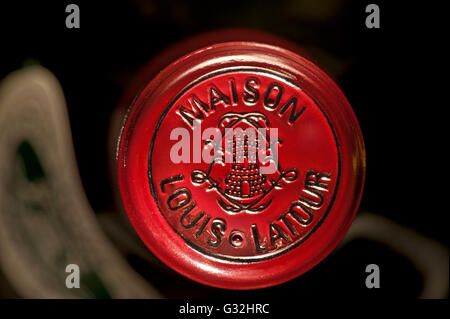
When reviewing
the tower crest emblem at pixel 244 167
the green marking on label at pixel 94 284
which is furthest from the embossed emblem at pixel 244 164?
the green marking on label at pixel 94 284

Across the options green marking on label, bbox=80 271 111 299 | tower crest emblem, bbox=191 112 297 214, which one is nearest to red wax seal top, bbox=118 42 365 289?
tower crest emblem, bbox=191 112 297 214

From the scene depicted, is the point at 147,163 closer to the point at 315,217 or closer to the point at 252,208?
the point at 252,208

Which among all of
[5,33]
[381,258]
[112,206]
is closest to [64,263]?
[112,206]

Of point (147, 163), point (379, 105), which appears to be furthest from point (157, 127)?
point (379, 105)

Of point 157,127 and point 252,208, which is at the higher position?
point 157,127

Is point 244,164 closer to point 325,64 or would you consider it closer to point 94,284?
point 325,64

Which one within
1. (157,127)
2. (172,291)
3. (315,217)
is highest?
(157,127)
